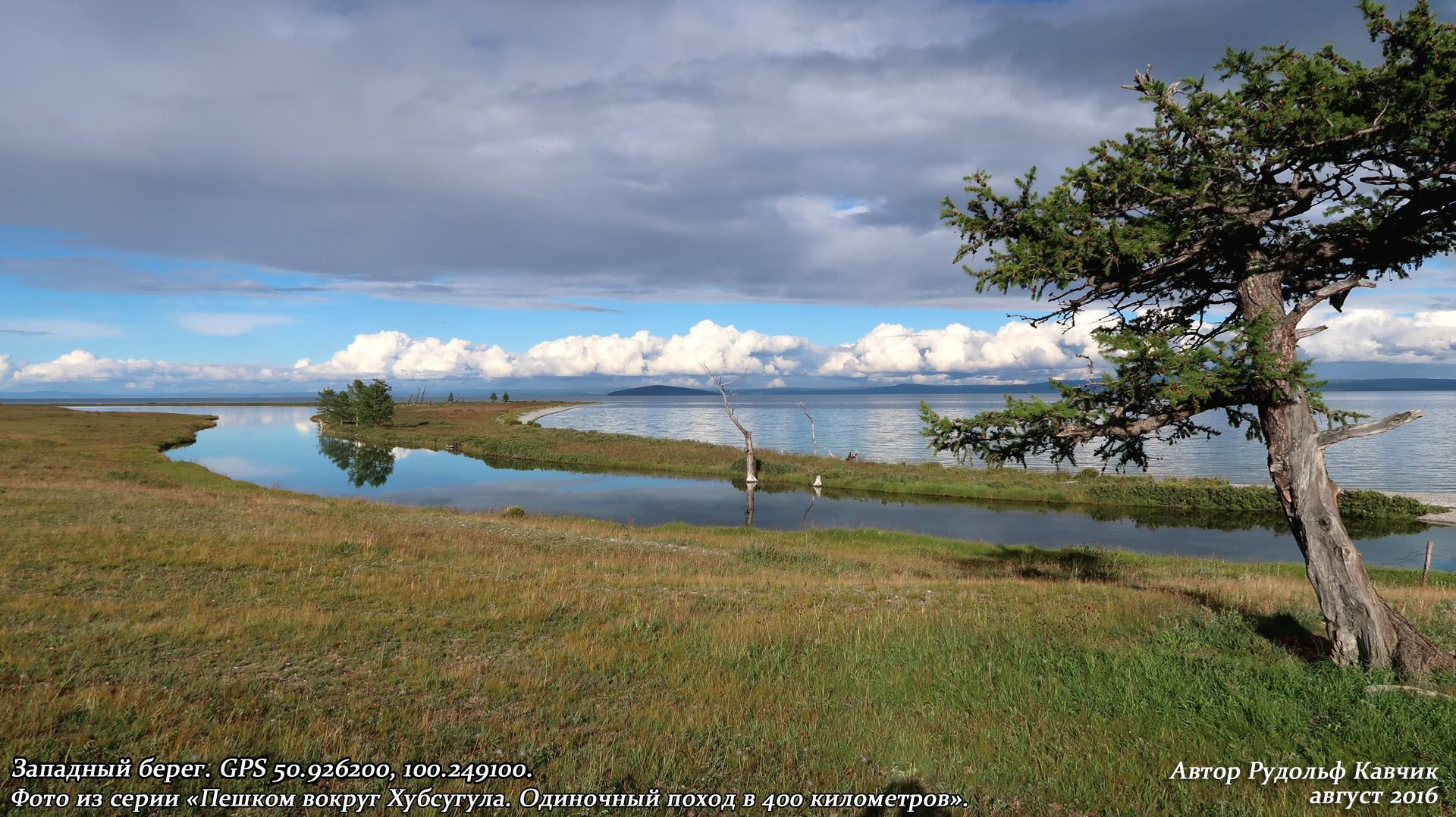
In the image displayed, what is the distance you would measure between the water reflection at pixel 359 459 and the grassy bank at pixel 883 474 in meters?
5.43

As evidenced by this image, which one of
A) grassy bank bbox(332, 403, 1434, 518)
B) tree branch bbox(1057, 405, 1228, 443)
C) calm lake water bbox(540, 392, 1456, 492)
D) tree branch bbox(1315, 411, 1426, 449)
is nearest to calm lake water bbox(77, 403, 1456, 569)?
grassy bank bbox(332, 403, 1434, 518)

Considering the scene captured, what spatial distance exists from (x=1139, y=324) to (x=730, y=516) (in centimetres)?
3990

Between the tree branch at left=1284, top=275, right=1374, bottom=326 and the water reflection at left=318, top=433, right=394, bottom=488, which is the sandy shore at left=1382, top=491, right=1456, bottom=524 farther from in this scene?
the water reflection at left=318, top=433, right=394, bottom=488

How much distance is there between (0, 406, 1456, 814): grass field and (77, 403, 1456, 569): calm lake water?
86.4 feet

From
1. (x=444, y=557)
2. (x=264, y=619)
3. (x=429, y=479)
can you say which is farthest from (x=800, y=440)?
(x=264, y=619)

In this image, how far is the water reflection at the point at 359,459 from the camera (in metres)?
67.2

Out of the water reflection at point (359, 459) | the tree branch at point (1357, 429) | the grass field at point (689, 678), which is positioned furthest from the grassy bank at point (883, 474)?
the tree branch at point (1357, 429)

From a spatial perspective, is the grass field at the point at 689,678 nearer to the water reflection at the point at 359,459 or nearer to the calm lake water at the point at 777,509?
the calm lake water at the point at 777,509

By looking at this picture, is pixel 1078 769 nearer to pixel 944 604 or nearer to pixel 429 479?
pixel 944 604

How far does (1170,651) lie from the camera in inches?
400

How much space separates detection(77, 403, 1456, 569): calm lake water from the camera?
139ft

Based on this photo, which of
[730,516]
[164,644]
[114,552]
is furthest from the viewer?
[730,516]

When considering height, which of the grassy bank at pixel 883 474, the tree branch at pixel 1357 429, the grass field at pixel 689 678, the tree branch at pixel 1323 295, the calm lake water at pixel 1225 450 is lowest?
the calm lake water at pixel 1225 450

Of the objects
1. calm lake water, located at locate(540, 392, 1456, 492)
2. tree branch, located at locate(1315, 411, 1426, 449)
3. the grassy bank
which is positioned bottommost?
calm lake water, located at locate(540, 392, 1456, 492)
